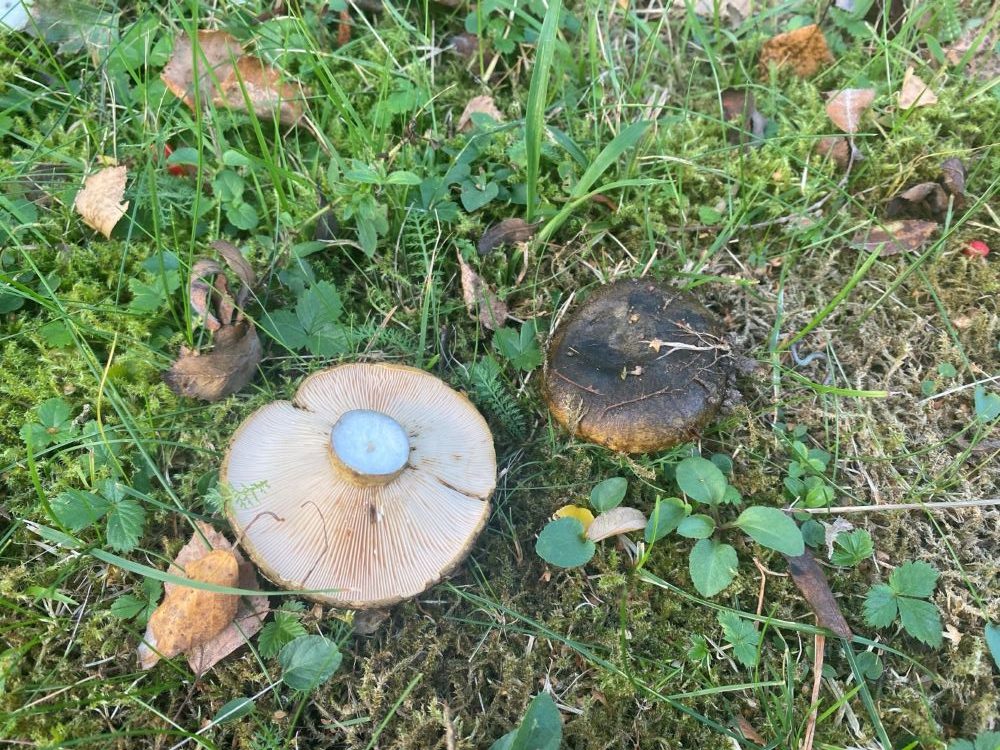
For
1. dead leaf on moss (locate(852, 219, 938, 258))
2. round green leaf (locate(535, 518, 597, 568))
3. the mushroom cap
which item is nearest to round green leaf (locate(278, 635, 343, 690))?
round green leaf (locate(535, 518, 597, 568))

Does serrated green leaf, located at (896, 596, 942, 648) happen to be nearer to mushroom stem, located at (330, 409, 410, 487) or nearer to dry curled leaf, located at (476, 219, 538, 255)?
mushroom stem, located at (330, 409, 410, 487)

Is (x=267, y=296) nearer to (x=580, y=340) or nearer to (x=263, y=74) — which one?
(x=263, y=74)

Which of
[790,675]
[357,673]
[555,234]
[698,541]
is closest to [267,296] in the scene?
[555,234]

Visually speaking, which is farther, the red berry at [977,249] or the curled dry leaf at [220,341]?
the red berry at [977,249]

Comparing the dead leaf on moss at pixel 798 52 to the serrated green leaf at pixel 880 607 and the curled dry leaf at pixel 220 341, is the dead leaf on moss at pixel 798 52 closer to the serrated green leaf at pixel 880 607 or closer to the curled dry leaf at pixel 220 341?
the serrated green leaf at pixel 880 607

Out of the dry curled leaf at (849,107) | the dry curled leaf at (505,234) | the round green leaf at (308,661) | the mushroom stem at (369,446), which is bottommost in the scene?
the round green leaf at (308,661)

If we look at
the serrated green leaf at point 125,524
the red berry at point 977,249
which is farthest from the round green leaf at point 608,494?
the red berry at point 977,249

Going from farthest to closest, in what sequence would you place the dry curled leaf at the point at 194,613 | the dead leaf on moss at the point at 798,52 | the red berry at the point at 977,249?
the dead leaf on moss at the point at 798,52 → the red berry at the point at 977,249 → the dry curled leaf at the point at 194,613

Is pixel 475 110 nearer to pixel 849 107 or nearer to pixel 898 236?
pixel 849 107
